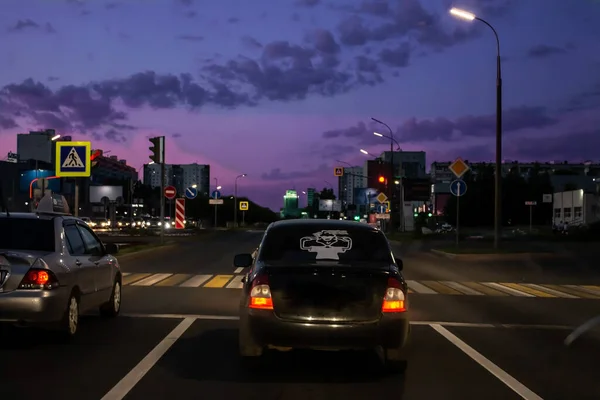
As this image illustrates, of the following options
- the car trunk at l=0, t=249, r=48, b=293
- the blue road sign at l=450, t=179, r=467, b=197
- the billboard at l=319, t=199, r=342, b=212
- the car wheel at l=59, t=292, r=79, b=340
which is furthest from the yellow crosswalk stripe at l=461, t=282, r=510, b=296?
the billboard at l=319, t=199, r=342, b=212

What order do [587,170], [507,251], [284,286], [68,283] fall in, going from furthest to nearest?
[587,170], [507,251], [68,283], [284,286]

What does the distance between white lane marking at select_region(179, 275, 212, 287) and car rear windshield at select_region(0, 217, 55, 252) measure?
801 cm

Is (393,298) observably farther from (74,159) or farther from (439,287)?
(74,159)

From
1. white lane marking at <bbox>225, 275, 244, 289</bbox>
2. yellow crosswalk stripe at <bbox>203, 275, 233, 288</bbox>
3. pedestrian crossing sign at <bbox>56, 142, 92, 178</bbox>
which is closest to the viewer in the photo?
white lane marking at <bbox>225, 275, 244, 289</bbox>

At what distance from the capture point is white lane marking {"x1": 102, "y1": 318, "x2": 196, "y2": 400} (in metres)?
6.52

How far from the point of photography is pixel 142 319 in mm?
11281

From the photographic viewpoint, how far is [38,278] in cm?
837

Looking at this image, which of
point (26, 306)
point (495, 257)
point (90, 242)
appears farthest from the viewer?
point (495, 257)

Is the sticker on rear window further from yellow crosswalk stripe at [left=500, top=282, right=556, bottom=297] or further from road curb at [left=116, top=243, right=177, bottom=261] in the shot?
road curb at [left=116, top=243, right=177, bottom=261]

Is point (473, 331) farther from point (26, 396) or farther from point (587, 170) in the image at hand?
point (587, 170)

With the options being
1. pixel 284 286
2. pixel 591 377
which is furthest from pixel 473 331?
pixel 284 286

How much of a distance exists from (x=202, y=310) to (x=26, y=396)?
6.14 m

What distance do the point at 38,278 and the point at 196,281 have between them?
993 cm

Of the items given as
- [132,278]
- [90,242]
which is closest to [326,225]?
[90,242]
